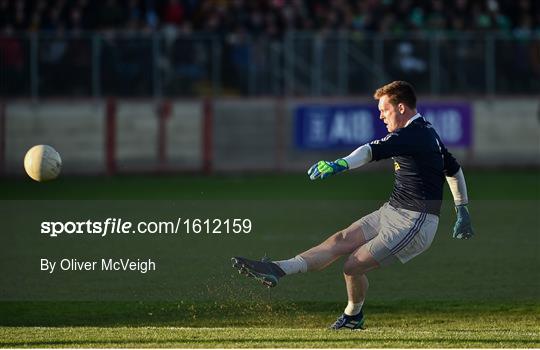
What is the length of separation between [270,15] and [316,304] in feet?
58.7

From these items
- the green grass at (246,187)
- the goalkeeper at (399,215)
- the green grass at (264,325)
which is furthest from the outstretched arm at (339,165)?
the green grass at (246,187)

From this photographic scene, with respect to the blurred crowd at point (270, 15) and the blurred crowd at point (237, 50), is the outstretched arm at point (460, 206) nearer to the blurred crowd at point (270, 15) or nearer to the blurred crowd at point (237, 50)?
the blurred crowd at point (237, 50)

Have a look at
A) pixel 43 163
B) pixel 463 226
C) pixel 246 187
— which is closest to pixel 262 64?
pixel 246 187

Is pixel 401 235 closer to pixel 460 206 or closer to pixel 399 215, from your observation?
pixel 399 215

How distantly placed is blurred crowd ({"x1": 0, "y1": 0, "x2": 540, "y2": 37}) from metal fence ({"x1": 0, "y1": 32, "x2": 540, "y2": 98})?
783 millimetres

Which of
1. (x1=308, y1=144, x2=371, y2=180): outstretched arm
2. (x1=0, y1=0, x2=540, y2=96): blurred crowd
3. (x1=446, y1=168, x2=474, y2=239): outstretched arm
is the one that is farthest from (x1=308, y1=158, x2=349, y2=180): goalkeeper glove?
(x1=0, y1=0, x2=540, y2=96): blurred crowd

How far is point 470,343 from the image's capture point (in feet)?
30.4

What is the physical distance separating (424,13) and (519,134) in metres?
4.22

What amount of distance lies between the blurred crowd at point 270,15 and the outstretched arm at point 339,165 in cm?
1917

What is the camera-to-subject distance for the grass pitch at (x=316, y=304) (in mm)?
9555

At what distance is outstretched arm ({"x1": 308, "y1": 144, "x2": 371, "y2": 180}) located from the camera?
9136 mm

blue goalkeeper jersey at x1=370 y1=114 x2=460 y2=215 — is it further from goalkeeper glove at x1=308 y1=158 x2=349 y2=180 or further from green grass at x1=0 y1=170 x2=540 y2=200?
green grass at x1=0 y1=170 x2=540 y2=200

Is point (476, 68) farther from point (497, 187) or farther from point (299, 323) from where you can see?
point (299, 323)

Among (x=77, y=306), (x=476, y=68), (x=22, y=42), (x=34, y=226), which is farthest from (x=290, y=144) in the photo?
(x=77, y=306)
